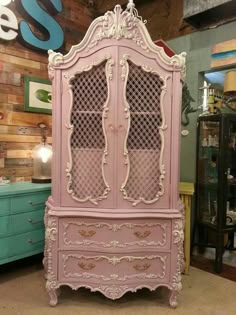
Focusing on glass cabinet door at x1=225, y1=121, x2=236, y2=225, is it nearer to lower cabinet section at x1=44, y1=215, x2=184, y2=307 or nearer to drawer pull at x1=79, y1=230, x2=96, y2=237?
lower cabinet section at x1=44, y1=215, x2=184, y2=307

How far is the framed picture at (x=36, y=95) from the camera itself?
2891 millimetres

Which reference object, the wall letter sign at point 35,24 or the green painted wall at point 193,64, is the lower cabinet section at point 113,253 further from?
the wall letter sign at point 35,24

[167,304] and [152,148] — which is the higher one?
[152,148]

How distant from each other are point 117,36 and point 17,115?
4.54ft

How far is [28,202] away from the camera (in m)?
2.52

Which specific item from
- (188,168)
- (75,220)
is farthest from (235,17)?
(75,220)

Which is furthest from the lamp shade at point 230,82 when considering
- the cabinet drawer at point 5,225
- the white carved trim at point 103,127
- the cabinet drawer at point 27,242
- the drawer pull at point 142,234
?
the cabinet drawer at point 5,225

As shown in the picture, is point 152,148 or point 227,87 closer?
point 152,148

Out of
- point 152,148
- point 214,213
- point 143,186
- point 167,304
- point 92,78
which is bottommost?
point 167,304

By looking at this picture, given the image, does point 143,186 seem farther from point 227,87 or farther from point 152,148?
point 227,87

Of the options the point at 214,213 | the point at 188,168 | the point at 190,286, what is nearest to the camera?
the point at 190,286

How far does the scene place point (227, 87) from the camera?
2.87 meters

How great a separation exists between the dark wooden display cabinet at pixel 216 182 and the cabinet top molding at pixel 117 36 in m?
1.01

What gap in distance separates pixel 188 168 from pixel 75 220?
1.57 meters
